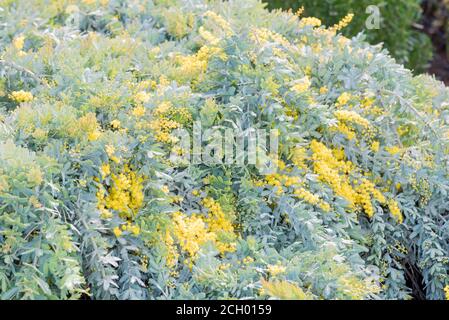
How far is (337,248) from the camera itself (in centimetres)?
300

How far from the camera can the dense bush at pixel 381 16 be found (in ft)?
18.1

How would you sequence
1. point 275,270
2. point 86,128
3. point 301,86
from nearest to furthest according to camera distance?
point 275,270 < point 86,128 < point 301,86

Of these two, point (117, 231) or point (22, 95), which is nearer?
point (117, 231)

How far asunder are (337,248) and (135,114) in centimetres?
101

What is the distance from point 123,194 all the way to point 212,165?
469 millimetres

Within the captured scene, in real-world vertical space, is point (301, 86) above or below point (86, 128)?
above

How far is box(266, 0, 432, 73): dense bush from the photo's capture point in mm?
5527

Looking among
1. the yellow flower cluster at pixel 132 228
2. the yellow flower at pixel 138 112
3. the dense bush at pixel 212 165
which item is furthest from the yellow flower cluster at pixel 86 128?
the yellow flower cluster at pixel 132 228

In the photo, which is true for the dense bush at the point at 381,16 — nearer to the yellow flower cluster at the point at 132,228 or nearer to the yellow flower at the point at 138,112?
the yellow flower at the point at 138,112

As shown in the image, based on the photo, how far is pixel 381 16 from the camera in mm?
5699

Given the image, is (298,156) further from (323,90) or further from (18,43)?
(18,43)

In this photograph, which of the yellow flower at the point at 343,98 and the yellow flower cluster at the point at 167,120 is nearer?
the yellow flower cluster at the point at 167,120

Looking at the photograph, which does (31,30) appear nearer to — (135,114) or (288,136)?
(135,114)

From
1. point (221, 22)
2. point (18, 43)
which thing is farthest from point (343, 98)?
point (18, 43)
